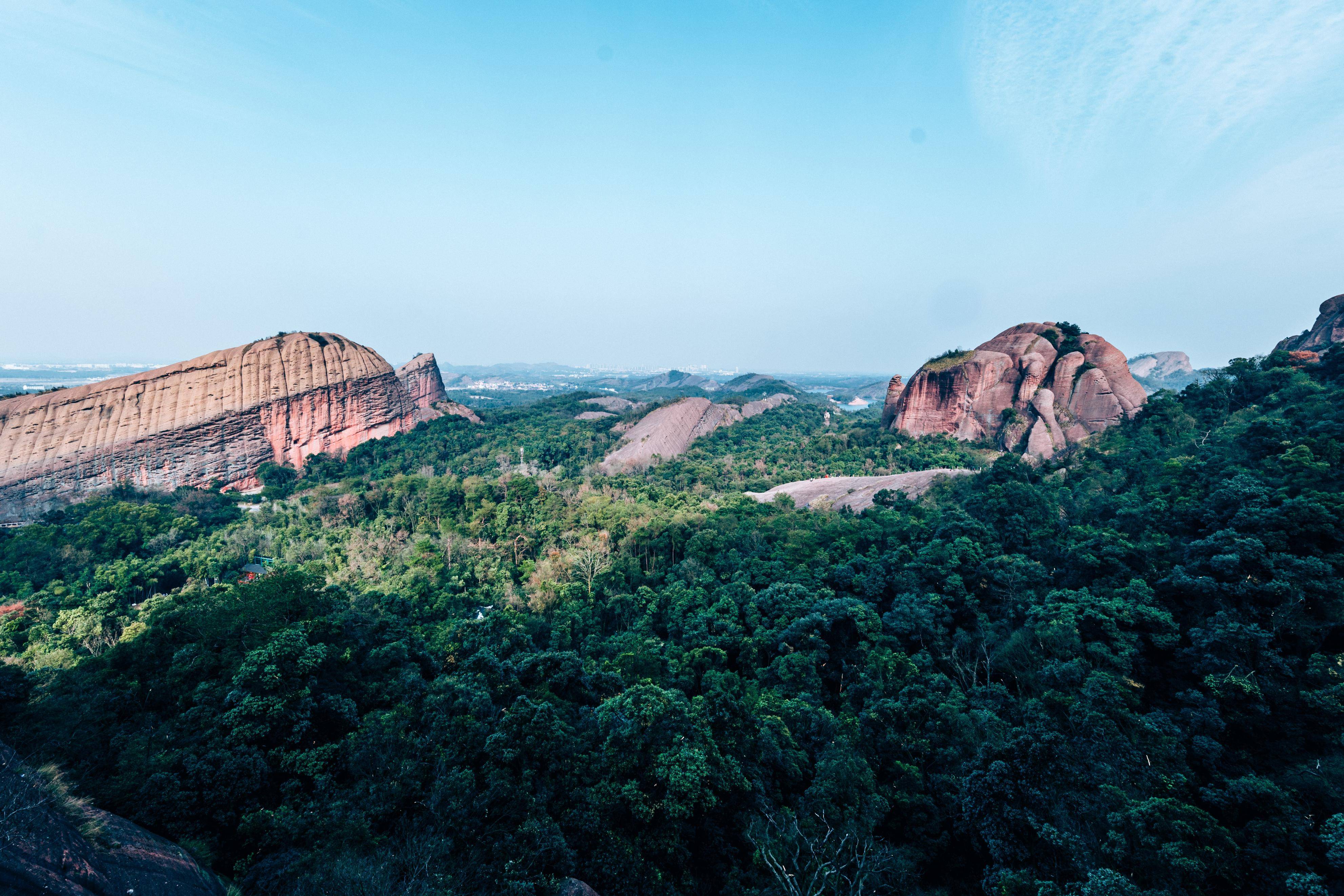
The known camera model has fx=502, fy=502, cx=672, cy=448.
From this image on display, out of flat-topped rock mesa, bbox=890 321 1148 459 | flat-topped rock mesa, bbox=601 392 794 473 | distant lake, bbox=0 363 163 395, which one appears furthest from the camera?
distant lake, bbox=0 363 163 395

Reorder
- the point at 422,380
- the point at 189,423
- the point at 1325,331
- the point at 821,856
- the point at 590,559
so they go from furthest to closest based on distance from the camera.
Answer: the point at 422,380, the point at 189,423, the point at 1325,331, the point at 590,559, the point at 821,856

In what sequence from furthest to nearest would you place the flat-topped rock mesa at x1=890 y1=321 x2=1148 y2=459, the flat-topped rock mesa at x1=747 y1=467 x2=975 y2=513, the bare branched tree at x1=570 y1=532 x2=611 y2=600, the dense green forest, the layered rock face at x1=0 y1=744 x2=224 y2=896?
the flat-topped rock mesa at x1=890 y1=321 x2=1148 y2=459, the flat-topped rock mesa at x1=747 y1=467 x2=975 y2=513, the bare branched tree at x1=570 y1=532 x2=611 y2=600, the dense green forest, the layered rock face at x1=0 y1=744 x2=224 y2=896

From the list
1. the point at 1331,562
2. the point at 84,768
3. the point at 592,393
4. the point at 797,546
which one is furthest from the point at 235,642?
the point at 592,393

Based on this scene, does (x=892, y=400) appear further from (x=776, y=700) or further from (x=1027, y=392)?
(x=776, y=700)

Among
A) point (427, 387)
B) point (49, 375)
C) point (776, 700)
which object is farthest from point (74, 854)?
point (49, 375)

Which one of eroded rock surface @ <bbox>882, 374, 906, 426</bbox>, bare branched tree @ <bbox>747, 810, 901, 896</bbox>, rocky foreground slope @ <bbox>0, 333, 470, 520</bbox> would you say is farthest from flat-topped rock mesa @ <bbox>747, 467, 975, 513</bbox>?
rocky foreground slope @ <bbox>0, 333, 470, 520</bbox>

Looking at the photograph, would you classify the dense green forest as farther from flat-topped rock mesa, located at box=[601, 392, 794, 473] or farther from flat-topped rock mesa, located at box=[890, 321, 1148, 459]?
flat-topped rock mesa, located at box=[601, 392, 794, 473]

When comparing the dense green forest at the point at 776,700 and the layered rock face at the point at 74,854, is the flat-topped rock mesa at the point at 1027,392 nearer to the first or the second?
the dense green forest at the point at 776,700
